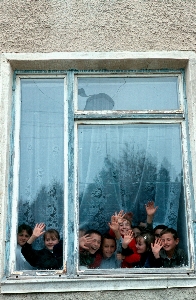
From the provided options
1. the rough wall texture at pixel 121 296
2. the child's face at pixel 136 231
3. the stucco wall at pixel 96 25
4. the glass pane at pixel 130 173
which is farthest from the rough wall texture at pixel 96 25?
the rough wall texture at pixel 121 296

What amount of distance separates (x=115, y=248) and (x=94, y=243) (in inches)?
7.9

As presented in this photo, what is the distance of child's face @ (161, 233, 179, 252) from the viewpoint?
15.3 ft

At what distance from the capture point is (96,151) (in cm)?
492

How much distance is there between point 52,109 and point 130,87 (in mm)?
819

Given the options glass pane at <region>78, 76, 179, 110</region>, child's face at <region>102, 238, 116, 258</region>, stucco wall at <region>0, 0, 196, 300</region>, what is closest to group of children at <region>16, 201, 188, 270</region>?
child's face at <region>102, 238, 116, 258</region>

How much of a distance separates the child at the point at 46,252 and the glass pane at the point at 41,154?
0.16 feet

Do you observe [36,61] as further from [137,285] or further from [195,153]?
[137,285]

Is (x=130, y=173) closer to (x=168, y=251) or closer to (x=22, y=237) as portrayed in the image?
(x=168, y=251)

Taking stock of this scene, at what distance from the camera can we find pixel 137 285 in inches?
171

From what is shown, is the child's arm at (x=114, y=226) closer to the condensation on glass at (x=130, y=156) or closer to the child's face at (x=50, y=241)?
the condensation on glass at (x=130, y=156)

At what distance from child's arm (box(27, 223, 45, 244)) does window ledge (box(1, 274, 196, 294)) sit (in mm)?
413

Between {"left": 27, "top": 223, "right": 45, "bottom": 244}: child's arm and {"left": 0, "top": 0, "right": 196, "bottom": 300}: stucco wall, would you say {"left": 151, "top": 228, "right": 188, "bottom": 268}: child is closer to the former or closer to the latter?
{"left": 27, "top": 223, "right": 45, "bottom": 244}: child's arm

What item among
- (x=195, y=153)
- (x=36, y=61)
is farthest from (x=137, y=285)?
(x=36, y=61)

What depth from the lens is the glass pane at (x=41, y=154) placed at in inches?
186
